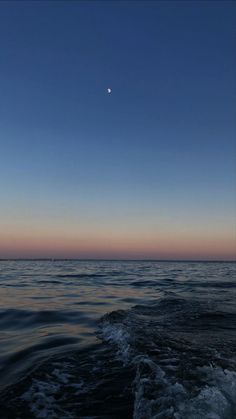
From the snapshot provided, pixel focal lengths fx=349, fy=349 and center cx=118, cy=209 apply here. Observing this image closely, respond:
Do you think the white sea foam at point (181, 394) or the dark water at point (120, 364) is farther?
the dark water at point (120, 364)

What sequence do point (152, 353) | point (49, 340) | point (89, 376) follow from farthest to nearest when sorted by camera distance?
point (49, 340), point (152, 353), point (89, 376)

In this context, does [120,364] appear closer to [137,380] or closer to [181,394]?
[137,380]

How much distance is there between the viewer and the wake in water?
4344 mm

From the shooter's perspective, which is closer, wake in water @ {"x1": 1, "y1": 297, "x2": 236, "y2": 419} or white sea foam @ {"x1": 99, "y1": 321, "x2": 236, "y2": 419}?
white sea foam @ {"x1": 99, "y1": 321, "x2": 236, "y2": 419}

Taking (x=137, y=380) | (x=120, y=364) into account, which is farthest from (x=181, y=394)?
(x=120, y=364)

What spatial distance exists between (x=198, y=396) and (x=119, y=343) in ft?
10.9

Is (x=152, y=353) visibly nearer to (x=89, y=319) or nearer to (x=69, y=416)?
(x=69, y=416)

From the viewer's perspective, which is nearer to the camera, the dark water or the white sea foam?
the white sea foam

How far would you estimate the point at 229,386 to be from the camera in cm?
480

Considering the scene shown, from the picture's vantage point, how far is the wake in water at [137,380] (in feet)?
14.3

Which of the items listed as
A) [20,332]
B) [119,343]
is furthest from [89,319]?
[119,343]

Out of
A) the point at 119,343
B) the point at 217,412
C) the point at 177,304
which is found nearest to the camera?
the point at 217,412

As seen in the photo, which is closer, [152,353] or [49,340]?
[152,353]

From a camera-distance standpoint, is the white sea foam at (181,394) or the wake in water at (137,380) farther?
the wake in water at (137,380)
